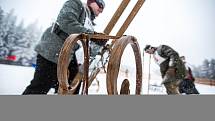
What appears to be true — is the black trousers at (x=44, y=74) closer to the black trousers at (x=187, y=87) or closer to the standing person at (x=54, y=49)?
the standing person at (x=54, y=49)

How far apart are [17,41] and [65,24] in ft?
1.89

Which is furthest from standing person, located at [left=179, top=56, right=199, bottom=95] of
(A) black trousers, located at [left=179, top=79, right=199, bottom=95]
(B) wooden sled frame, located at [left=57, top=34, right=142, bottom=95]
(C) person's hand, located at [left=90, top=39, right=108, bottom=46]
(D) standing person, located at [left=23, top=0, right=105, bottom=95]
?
(B) wooden sled frame, located at [left=57, top=34, right=142, bottom=95]

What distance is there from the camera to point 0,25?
2.08 metres

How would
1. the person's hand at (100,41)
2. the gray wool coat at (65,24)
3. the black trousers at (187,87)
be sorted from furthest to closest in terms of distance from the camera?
1. the black trousers at (187,87)
2. the gray wool coat at (65,24)
3. the person's hand at (100,41)

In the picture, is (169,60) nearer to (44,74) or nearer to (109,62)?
(44,74)

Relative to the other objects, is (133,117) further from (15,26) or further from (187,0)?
(187,0)

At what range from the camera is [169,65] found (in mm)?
2295

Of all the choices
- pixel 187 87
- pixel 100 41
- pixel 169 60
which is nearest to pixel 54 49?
pixel 100 41

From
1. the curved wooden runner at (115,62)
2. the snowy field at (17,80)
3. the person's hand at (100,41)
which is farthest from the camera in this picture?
the snowy field at (17,80)

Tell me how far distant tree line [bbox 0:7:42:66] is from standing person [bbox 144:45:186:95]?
2.32 feet

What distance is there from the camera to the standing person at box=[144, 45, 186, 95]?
227 cm

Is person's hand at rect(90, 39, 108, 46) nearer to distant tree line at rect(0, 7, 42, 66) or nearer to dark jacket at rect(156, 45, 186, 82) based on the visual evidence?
distant tree line at rect(0, 7, 42, 66)

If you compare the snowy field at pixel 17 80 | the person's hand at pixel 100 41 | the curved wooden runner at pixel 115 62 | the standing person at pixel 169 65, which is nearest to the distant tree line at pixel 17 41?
the snowy field at pixel 17 80

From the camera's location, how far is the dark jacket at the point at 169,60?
2.28m
